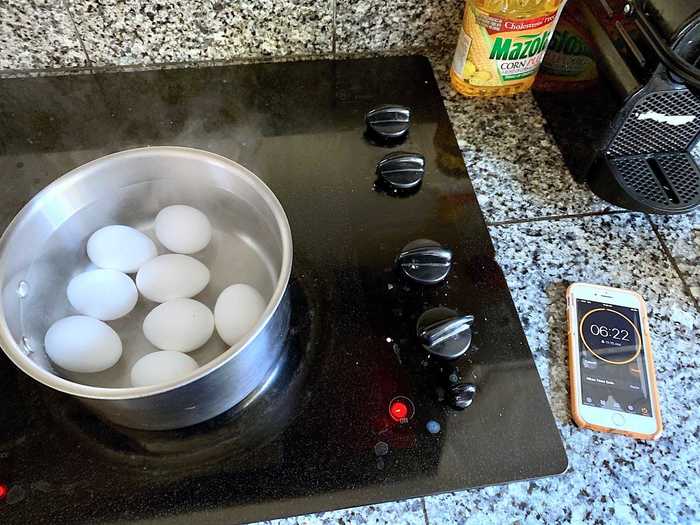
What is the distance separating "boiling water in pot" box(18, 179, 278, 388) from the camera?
2.09 ft


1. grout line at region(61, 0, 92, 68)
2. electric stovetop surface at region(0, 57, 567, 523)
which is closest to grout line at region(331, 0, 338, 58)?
electric stovetop surface at region(0, 57, 567, 523)

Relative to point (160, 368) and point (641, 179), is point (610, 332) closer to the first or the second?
point (641, 179)

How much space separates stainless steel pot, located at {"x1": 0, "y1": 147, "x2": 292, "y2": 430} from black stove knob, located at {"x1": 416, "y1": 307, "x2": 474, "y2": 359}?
6.0 inches

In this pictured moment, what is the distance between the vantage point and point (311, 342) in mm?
637

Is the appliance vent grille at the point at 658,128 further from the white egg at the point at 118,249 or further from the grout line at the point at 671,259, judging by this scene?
the white egg at the point at 118,249

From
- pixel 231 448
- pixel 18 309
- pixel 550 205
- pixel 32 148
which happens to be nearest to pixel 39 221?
pixel 18 309

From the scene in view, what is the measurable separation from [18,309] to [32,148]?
29cm

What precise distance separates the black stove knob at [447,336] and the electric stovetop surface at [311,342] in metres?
0.02

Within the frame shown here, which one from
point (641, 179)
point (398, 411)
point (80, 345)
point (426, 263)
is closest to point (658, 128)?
point (641, 179)

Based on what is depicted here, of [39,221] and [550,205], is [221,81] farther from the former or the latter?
[550,205]

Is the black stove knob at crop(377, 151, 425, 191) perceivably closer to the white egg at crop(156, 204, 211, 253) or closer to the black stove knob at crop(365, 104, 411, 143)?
the black stove knob at crop(365, 104, 411, 143)

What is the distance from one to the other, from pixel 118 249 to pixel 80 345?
0.45 feet

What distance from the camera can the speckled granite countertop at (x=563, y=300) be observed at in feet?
1.78

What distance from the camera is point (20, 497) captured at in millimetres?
531
